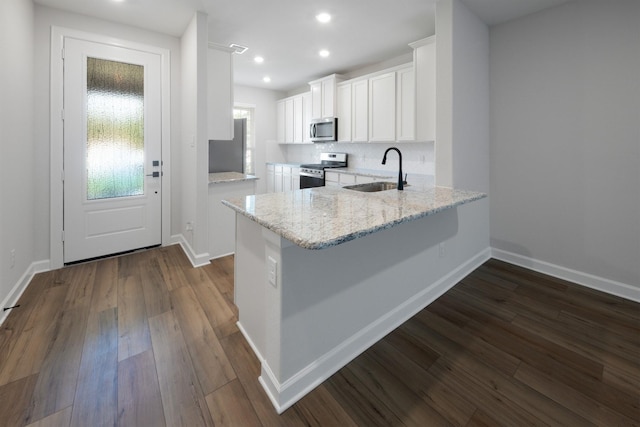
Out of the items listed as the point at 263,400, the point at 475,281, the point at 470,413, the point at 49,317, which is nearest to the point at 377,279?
the point at 470,413

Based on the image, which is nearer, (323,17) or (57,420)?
(57,420)

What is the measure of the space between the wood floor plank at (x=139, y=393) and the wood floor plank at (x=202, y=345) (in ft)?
0.72

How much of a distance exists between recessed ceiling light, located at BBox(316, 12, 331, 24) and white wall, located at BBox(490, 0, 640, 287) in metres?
1.85

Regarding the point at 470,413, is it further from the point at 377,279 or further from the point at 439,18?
the point at 439,18

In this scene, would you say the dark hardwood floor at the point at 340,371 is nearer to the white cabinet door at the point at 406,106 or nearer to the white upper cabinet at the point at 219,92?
the white upper cabinet at the point at 219,92

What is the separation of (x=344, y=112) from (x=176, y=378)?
14.5 feet

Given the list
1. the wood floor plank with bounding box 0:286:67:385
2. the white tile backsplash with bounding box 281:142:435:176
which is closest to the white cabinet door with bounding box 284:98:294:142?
Answer: the white tile backsplash with bounding box 281:142:435:176

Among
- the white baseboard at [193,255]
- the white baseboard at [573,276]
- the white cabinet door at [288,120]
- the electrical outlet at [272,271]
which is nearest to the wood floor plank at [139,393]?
the electrical outlet at [272,271]

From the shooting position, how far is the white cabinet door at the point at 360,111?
4633mm

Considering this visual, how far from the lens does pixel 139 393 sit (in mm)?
1579

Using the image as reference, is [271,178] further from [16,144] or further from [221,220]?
[16,144]

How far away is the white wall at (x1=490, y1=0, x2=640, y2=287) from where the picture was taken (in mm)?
2629

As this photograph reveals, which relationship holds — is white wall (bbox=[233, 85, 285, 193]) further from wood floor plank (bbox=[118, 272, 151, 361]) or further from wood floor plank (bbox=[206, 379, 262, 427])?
wood floor plank (bbox=[206, 379, 262, 427])

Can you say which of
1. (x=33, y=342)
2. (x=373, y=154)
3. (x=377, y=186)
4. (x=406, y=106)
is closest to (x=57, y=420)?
(x=33, y=342)
